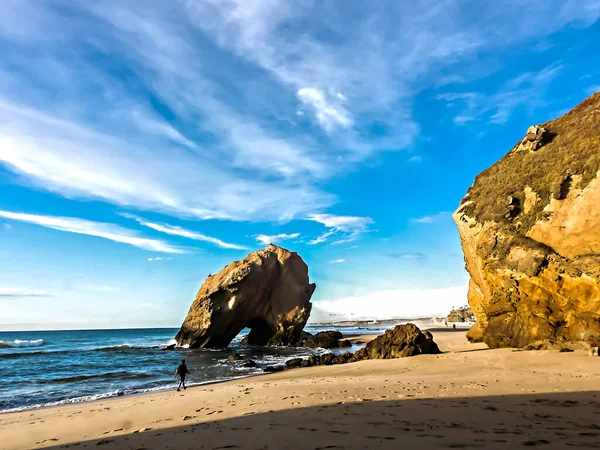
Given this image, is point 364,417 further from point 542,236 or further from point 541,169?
point 541,169

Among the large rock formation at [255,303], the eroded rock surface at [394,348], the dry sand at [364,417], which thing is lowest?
the dry sand at [364,417]

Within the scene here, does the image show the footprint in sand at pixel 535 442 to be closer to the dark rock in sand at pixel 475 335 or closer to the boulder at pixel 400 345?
the boulder at pixel 400 345

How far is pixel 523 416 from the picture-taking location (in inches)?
269

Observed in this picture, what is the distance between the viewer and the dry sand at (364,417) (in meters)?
5.66

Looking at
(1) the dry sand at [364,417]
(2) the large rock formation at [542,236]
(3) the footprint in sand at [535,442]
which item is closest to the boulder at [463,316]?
(2) the large rock formation at [542,236]

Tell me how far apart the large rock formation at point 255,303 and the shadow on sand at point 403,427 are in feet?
107

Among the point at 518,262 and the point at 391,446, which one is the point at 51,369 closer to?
the point at 391,446

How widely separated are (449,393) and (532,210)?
1440 cm

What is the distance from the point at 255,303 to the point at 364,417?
3864 centimetres

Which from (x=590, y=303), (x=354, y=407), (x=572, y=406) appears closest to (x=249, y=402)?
(x=354, y=407)

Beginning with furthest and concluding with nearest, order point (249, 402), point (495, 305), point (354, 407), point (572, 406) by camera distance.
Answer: point (495, 305) → point (249, 402) → point (354, 407) → point (572, 406)

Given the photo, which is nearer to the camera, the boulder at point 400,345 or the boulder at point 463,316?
the boulder at point 400,345

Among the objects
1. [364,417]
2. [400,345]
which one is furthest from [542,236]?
[364,417]

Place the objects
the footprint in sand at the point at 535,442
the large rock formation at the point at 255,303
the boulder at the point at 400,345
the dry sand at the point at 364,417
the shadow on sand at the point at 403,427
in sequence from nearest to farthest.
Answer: the footprint in sand at the point at 535,442 → the shadow on sand at the point at 403,427 → the dry sand at the point at 364,417 → the boulder at the point at 400,345 → the large rock formation at the point at 255,303
